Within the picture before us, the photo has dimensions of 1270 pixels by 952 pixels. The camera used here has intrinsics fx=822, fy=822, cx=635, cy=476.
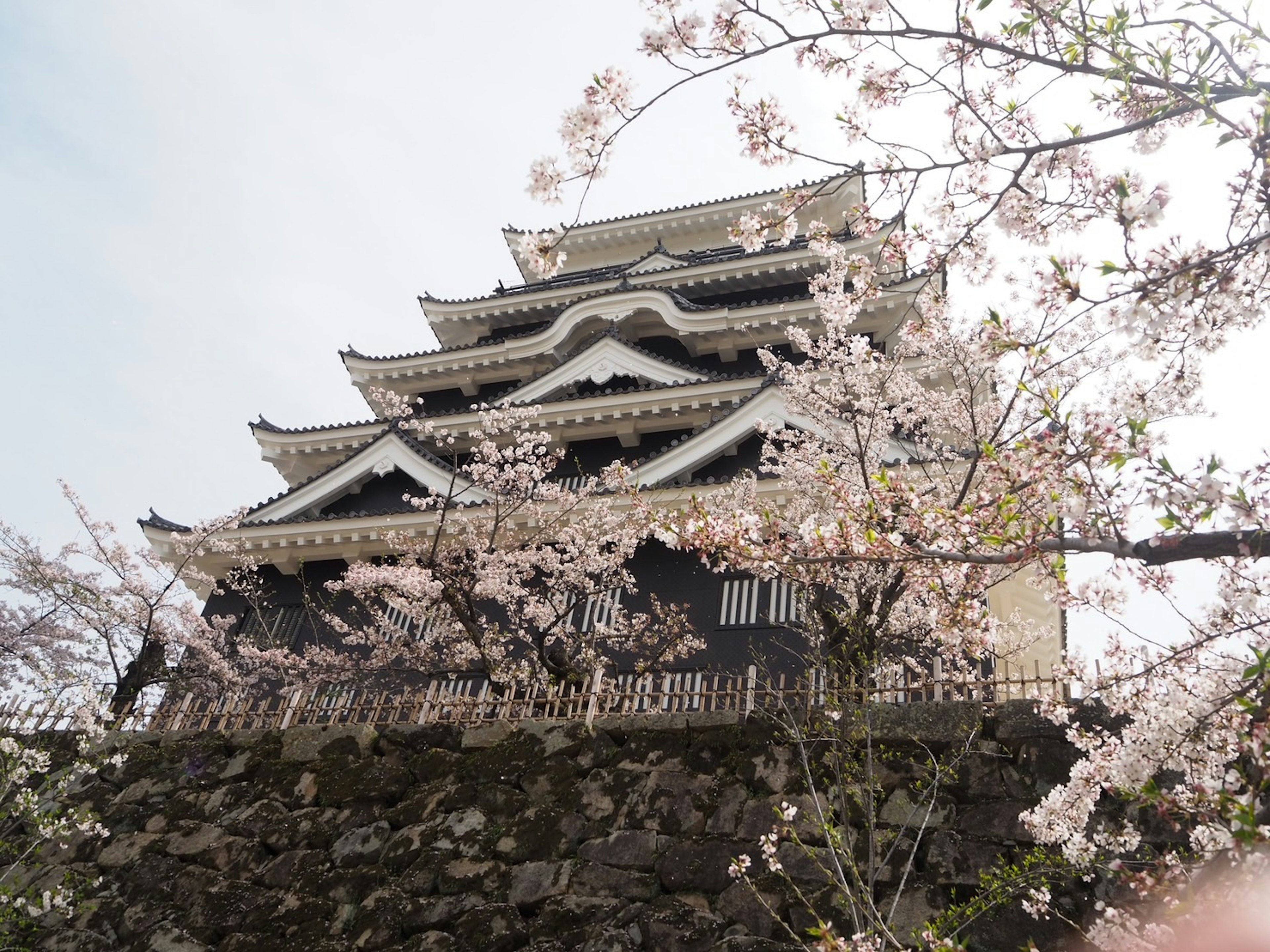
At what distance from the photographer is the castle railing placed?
22.1 feet

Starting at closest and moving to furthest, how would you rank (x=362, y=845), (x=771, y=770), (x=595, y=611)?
(x=771, y=770)
(x=362, y=845)
(x=595, y=611)

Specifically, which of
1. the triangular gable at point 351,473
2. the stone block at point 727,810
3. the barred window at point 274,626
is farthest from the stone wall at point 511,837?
the triangular gable at point 351,473

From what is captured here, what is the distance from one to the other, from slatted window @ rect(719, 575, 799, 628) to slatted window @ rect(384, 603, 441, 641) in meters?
3.88

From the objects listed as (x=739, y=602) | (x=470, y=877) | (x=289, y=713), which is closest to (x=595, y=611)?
(x=739, y=602)

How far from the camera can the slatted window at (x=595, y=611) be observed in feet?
36.7

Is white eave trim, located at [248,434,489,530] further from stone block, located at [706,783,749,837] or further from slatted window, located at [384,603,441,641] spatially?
stone block, located at [706,783,749,837]

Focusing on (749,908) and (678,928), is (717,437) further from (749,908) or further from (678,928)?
(678,928)

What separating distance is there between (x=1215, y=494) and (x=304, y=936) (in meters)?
7.30

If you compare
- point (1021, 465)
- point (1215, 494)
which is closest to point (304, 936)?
point (1021, 465)

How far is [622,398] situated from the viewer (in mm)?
14156

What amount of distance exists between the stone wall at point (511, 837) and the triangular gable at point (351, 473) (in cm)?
560

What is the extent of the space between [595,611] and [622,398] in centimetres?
426

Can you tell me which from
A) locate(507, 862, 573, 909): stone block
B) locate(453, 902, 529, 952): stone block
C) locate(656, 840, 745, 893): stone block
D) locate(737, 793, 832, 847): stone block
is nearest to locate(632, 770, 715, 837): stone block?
locate(656, 840, 745, 893): stone block

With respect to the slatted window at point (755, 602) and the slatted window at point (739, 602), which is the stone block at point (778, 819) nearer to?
the slatted window at point (755, 602)
